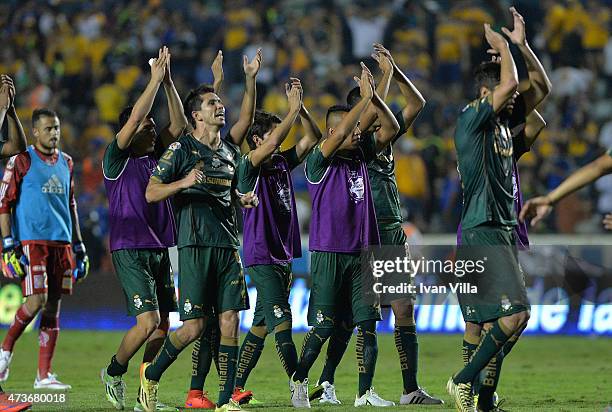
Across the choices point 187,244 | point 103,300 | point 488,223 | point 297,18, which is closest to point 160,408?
point 187,244

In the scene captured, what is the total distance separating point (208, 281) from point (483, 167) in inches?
85.7

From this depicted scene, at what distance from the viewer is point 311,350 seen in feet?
28.8

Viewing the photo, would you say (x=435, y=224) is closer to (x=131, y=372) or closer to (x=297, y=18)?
Answer: (x=297, y=18)

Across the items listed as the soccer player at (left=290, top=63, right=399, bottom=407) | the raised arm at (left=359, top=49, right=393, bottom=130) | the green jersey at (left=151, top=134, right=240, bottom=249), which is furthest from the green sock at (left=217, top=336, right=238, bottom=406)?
the raised arm at (left=359, top=49, right=393, bottom=130)

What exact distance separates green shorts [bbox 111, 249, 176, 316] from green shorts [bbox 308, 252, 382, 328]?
3.96ft

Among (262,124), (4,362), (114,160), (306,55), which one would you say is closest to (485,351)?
(262,124)

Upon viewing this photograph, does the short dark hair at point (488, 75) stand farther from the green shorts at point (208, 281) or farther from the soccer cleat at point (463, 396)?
the green shorts at point (208, 281)

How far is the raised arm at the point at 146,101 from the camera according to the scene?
8109 millimetres

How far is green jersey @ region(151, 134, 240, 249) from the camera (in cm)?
799

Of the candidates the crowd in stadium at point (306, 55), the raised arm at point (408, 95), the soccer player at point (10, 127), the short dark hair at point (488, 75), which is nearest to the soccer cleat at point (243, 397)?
the soccer player at point (10, 127)

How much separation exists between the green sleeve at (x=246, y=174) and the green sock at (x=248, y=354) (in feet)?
4.47

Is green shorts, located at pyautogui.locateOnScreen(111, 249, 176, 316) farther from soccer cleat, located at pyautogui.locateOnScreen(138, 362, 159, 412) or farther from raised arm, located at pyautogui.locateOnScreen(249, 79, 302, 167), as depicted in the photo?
raised arm, located at pyautogui.locateOnScreen(249, 79, 302, 167)

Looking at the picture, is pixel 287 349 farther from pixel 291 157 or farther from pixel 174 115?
pixel 174 115

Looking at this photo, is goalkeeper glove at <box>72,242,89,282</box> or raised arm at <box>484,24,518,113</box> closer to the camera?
raised arm at <box>484,24,518,113</box>
